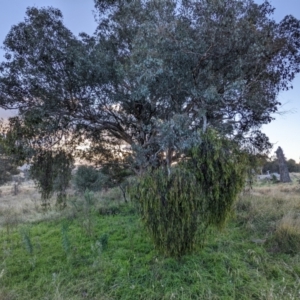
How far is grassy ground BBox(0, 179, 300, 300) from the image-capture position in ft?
11.0

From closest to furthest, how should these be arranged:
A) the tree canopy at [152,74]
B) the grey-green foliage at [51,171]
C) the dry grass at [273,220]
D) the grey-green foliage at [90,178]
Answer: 1. the tree canopy at [152,74]
2. the dry grass at [273,220]
3. the grey-green foliage at [51,171]
4. the grey-green foliage at [90,178]

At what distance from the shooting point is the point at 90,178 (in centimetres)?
963

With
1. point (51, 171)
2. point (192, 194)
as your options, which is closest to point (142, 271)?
point (192, 194)

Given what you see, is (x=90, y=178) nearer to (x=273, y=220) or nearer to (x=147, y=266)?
(x=147, y=266)

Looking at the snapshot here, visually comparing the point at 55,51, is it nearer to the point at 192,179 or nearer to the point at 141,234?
the point at 192,179

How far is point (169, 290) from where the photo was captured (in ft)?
11.0

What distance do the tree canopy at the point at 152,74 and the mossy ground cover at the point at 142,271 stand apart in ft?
6.21

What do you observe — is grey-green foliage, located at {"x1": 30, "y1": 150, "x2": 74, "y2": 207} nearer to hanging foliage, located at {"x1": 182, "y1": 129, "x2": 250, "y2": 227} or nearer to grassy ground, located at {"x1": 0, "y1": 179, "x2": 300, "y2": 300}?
grassy ground, located at {"x1": 0, "y1": 179, "x2": 300, "y2": 300}

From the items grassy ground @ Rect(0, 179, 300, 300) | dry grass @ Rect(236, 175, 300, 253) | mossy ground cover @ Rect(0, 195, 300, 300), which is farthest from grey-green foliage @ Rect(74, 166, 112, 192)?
dry grass @ Rect(236, 175, 300, 253)

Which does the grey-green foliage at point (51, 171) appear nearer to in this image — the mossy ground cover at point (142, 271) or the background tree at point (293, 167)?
the mossy ground cover at point (142, 271)

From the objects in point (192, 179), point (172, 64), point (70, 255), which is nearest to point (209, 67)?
point (172, 64)

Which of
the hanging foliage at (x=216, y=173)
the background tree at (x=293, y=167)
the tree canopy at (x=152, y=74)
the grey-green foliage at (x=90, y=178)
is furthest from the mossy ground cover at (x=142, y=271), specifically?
the background tree at (x=293, y=167)

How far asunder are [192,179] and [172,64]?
228 cm

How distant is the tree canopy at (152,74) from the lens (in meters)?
4.37
